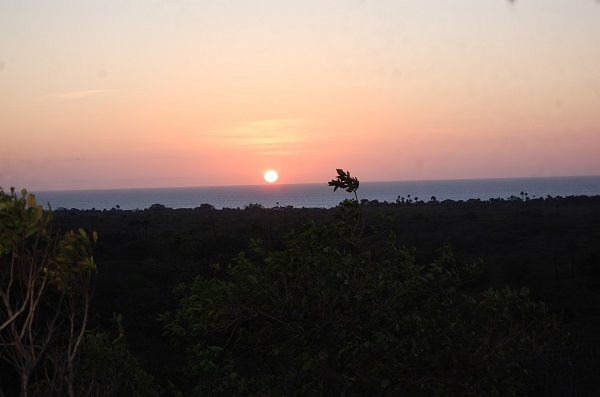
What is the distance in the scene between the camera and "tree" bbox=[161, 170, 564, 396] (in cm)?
786

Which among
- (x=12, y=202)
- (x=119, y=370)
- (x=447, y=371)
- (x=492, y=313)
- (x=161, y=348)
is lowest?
(x=161, y=348)

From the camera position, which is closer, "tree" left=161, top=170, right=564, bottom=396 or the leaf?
the leaf

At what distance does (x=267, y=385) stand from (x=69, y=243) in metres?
4.08

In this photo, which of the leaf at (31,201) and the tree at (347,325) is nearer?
the leaf at (31,201)

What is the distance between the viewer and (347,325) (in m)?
8.05

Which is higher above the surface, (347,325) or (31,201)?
(31,201)

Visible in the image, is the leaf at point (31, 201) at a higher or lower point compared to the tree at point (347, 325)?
higher

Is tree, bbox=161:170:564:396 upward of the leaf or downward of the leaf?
downward

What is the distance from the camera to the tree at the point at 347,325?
309 inches

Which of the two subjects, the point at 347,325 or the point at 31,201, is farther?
the point at 347,325

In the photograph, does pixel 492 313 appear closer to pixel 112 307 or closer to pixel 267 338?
pixel 267 338

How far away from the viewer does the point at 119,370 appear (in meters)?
10.6

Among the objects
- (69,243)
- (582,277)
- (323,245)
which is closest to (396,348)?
(323,245)

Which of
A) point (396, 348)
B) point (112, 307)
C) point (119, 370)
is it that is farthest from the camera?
point (112, 307)
